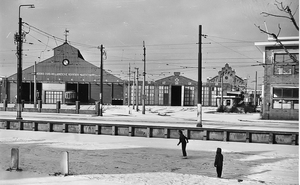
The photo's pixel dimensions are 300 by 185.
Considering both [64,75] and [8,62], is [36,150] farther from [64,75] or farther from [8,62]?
[64,75]

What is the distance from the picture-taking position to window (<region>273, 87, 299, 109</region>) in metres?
31.6

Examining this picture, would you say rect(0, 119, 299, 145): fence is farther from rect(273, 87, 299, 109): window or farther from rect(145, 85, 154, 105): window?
rect(145, 85, 154, 105): window

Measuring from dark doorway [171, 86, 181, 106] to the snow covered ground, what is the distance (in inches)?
1814

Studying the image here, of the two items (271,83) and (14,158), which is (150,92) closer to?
(271,83)

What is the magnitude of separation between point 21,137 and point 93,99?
42.3 meters

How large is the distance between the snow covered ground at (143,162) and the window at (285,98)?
52.4 feet

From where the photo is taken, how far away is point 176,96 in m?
65.4

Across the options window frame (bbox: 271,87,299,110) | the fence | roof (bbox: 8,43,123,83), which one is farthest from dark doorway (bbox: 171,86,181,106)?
the fence

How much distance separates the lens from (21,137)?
19.4 m

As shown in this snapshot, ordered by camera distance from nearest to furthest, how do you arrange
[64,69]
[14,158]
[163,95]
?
[14,158]
[64,69]
[163,95]

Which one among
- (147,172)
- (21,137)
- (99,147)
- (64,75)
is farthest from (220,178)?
(64,75)

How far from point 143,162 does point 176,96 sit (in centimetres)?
5317

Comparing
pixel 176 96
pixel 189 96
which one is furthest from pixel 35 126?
pixel 176 96

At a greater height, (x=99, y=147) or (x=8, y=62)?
(x=8, y=62)
